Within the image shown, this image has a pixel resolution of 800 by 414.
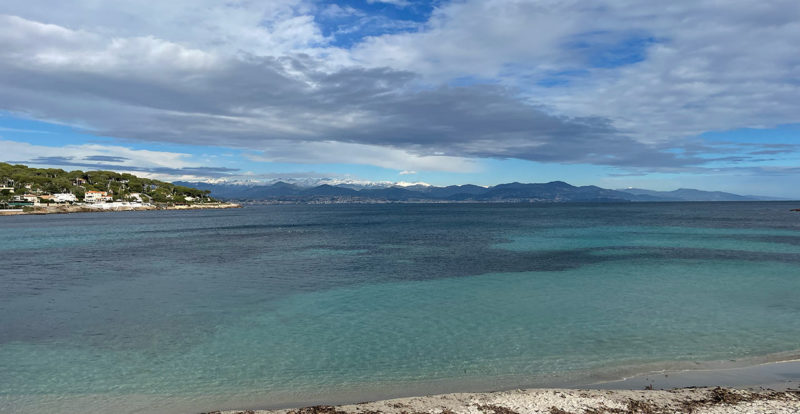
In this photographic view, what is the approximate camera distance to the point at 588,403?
1032 centimetres

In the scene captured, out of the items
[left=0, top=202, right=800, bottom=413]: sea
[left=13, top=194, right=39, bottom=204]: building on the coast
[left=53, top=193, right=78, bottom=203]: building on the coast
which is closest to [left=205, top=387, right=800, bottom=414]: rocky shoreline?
[left=0, top=202, right=800, bottom=413]: sea

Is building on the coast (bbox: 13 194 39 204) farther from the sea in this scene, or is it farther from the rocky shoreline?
the rocky shoreline

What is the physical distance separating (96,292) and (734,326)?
31.4 meters

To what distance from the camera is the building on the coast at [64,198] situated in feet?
606

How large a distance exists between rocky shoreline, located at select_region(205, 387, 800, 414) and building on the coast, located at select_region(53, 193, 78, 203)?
727 ft

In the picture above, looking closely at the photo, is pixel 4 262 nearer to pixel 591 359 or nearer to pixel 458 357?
pixel 458 357

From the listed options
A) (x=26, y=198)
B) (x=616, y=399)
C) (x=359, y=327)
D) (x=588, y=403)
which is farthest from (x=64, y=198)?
(x=616, y=399)


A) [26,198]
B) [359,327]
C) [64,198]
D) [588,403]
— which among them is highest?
[64,198]

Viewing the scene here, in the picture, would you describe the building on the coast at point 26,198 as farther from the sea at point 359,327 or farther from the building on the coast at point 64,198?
the sea at point 359,327

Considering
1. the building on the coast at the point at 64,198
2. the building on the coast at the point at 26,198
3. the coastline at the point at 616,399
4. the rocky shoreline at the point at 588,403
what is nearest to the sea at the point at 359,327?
the coastline at the point at 616,399

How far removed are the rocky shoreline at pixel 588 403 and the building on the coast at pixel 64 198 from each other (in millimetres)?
221673

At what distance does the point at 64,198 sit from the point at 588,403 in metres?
231

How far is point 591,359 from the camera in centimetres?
1407

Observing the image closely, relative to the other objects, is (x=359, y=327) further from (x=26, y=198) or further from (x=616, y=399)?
(x=26, y=198)
